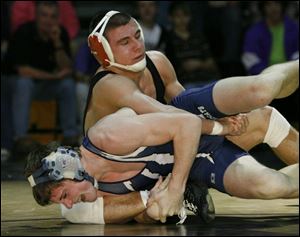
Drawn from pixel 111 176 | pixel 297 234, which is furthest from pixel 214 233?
pixel 111 176

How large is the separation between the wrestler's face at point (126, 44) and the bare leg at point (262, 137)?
581 mm

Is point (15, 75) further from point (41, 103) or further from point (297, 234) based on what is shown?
point (297, 234)

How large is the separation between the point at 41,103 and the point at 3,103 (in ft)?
1.37

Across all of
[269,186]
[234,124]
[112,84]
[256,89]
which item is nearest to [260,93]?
[256,89]

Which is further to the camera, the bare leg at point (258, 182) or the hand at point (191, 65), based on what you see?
the hand at point (191, 65)

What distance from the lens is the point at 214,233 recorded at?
13.1ft

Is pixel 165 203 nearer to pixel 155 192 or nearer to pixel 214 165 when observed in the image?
pixel 155 192

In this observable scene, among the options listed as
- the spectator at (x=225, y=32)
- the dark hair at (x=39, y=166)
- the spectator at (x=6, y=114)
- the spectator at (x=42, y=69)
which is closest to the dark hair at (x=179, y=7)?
the spectator at (x=225, y=32)

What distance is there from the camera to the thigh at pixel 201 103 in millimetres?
4520

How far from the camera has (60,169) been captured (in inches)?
169

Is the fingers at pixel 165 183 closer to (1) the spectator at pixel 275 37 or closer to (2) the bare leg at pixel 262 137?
(2) the bare leg at pixel 262 137

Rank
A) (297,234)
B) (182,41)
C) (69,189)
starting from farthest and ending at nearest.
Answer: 1. (182,41)
2. (69,189)
3. (297,234)

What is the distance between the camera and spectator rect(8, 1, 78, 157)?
26.3 ft

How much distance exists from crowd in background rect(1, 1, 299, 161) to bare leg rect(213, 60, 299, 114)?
3516mm
